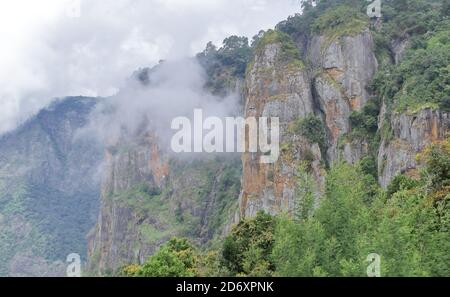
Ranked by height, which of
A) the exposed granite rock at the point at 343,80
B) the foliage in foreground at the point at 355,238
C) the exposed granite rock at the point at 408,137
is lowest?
the foliage in foreground at the point at 355,238

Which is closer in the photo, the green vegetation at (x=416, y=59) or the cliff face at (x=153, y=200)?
the green vegetation at (x=416, y=59)

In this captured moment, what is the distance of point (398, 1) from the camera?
6072 centimetres

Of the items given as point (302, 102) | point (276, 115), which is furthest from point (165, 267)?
point (302, 102)

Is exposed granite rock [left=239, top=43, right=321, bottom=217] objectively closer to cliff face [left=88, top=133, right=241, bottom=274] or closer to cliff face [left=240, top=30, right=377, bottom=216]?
cliff face [left=240, top=30, right=377, bottom=216]

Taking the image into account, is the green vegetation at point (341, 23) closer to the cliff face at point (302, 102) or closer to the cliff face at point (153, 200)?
the cliff face at point (302, 102)

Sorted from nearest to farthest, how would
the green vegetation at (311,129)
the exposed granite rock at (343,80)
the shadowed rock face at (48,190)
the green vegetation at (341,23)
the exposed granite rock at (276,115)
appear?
the exposed granite rock at (276,115) < the green vegetation at (311,129) < the exposed granite rock at (343,80) < the green vegetation at (341,23) < the shadowed rock face at (48,190)

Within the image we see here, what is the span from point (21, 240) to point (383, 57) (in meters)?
79.8

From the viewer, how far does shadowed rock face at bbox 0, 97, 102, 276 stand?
109688 millimetres

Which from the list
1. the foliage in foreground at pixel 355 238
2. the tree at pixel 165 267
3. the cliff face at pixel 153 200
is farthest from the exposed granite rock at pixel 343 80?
the tree at pixel 165 267

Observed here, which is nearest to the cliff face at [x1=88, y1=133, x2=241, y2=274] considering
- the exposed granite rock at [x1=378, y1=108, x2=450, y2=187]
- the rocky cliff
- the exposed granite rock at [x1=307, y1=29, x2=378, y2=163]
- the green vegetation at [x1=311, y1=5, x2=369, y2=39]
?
the rocky cliff

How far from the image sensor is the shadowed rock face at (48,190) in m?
110

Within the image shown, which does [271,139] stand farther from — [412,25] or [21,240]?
[21,240]

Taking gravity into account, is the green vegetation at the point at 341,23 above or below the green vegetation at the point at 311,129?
above
